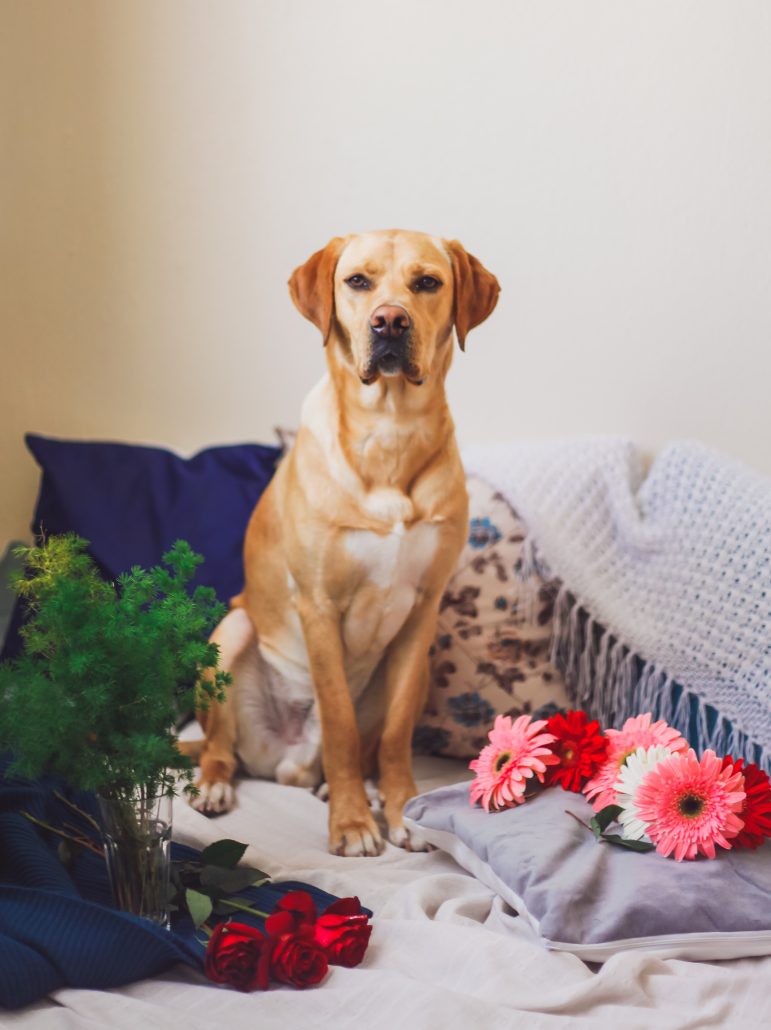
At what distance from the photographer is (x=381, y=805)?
5.87 ft

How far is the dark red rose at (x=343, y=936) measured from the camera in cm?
120

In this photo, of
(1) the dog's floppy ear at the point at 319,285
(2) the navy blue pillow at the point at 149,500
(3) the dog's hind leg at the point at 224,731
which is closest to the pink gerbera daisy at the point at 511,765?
(3) the dog's hind leg at the point at 224,731

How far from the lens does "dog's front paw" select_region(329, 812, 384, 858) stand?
5.24ft

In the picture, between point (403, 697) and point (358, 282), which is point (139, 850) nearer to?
point (403, 697)

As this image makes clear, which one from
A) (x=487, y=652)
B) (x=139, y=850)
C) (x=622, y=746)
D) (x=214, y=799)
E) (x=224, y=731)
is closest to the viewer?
(x=139, y=850)

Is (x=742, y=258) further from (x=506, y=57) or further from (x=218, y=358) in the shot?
(x=218, y=358)

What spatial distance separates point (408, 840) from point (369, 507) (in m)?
0.49

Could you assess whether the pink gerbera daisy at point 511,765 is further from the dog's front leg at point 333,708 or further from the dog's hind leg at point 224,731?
the dog's hind leg at point 224,731

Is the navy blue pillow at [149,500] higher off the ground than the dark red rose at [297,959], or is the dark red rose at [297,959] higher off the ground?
the navy blue pillow at [149,500]

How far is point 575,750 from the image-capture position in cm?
153

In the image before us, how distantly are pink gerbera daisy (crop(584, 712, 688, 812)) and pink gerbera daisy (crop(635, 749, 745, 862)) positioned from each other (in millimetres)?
57

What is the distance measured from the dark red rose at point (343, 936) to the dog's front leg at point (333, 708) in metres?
0.43

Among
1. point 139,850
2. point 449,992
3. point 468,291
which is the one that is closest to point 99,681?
point 139,850

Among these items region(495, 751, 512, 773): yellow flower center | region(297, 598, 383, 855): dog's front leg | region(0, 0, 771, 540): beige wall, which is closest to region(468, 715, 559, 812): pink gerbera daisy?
region(495, 751, 512, 773): yellow flower center
